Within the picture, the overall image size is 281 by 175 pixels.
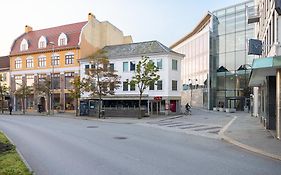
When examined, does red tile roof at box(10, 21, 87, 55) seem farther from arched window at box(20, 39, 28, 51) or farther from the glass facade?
the glass facade

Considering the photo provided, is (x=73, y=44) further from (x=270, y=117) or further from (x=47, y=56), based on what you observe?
(x=270, y=117)

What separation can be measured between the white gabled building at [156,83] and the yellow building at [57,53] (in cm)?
713

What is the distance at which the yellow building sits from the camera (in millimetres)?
46156

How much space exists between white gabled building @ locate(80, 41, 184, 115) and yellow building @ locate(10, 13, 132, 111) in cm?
713

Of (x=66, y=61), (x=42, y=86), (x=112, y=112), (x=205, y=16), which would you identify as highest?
(x=205, y=16)

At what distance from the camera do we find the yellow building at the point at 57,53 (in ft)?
151

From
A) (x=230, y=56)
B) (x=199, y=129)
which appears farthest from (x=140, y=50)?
(x=199, y=129)

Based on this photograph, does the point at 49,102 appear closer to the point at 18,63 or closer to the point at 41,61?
the point at 41,61

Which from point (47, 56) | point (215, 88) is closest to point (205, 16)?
point (215, 88)

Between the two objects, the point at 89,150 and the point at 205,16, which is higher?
the point at 205,16

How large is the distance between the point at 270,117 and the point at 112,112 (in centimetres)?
2019

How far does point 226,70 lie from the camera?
53375 mm

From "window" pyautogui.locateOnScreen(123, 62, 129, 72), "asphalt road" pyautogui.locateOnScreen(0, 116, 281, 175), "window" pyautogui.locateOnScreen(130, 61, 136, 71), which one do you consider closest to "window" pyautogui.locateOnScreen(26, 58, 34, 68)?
"window" pyautogui.locateOnScreen(123, 62, 129, 72)

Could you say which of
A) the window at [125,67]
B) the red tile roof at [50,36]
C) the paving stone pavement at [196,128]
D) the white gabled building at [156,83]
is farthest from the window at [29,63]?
the paving stone pavement at [196,128]
